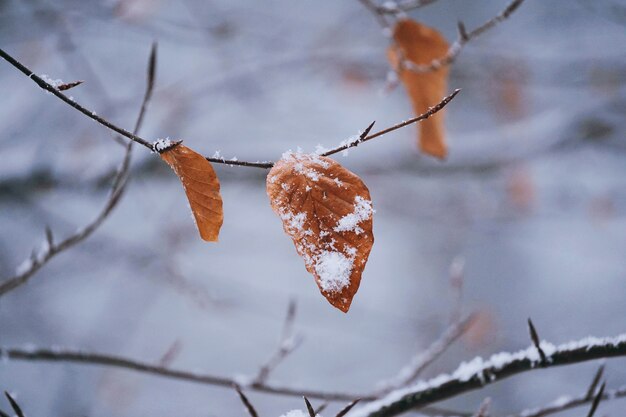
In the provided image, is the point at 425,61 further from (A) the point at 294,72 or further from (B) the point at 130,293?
(B) the point at 130,293

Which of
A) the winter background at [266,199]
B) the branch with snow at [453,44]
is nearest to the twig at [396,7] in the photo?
the branch with snow at [453,44]

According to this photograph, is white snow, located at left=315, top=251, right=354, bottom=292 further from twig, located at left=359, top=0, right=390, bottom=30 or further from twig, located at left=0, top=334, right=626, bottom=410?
twig, located at left=359, top=0, right=390, bottom=30

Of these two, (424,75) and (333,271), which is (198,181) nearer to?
(333,271)

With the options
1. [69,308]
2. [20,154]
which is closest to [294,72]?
[20,154]

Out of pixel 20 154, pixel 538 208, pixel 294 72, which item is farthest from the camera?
pixel 538 208

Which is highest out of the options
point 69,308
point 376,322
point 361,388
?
point 69,308

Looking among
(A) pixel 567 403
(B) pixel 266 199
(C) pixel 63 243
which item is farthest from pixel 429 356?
(B) pixel 266 199
